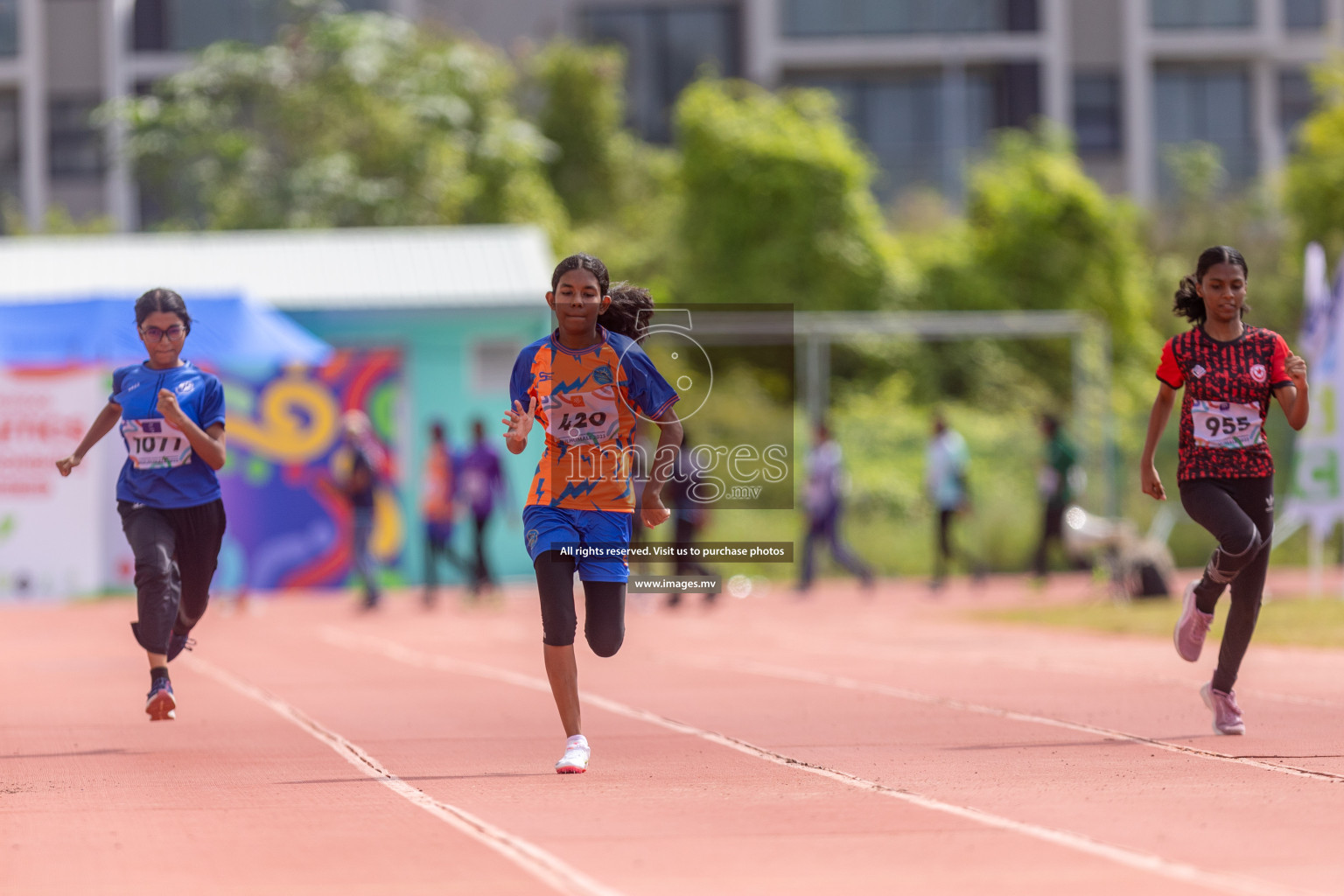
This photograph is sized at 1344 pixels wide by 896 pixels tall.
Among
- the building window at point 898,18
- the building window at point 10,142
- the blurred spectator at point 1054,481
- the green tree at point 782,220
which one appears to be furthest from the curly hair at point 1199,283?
the building window at point 10,142

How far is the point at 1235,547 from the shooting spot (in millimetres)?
8523

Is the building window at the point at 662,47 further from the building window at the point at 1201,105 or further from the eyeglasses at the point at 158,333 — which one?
the eyeglasses at the point at 158,333

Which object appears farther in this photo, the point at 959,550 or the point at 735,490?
the point at 959,550

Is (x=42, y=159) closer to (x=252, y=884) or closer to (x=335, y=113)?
(x=335, y=113)

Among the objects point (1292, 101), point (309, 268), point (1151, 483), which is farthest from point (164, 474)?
point (1292, 101)

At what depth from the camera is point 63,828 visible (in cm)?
652

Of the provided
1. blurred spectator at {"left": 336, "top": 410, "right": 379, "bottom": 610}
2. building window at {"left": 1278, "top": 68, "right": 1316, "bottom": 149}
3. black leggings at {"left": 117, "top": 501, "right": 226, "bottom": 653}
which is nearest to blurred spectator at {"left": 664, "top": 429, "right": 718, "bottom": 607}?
blurred spectator at {"left": 336, "top": 410, "right": 379, "bottom": 610}

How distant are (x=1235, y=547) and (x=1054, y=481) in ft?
45.2

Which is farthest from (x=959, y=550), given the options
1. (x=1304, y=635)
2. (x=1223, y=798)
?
(x=1223, y=798)

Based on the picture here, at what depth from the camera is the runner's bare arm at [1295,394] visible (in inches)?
331

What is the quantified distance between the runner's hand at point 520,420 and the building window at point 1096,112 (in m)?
47.0

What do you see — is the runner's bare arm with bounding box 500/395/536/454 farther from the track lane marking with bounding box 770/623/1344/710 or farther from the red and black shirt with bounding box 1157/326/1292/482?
the track lane marking with bounding box 770/623/1344/710

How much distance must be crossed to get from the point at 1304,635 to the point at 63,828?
34.1 feet

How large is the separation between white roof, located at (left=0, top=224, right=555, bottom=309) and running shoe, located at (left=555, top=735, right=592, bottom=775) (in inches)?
686
